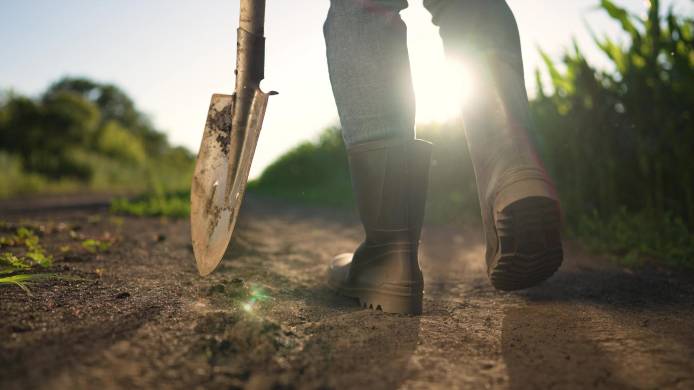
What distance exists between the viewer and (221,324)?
1027 millimetres

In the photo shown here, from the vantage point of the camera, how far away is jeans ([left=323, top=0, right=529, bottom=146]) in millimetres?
1390

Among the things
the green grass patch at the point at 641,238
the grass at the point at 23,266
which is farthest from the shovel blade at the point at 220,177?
the green grass patch at the point at 641,238

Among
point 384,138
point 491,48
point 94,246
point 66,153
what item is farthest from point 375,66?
point 66,153

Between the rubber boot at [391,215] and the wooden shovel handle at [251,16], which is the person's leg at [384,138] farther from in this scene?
the wooden shovel handle at [251,16]

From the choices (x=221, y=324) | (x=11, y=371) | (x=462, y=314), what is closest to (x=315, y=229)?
(x=462, y=314)

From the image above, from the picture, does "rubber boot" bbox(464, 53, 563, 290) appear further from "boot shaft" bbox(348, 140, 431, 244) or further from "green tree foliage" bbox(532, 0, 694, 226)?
"green tree foliage" bbox(532, 0, 694, 226)

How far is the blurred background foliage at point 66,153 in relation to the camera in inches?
403

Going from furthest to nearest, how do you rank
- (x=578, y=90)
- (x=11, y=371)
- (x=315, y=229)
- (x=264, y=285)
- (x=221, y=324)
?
(x=315, y=229), (x=578, y=90), (x=264, y=285), (x=221, y=324), (x=11, y=371)

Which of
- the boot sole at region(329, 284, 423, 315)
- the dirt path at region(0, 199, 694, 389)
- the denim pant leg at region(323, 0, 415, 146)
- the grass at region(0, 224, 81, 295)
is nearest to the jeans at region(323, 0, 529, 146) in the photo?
the denim pant leg at region(323, 0, 415, 146)

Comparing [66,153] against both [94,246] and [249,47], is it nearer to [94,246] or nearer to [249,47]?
[94,246]

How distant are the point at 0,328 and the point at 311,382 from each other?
2.01 feet

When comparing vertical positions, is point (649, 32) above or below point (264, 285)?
above

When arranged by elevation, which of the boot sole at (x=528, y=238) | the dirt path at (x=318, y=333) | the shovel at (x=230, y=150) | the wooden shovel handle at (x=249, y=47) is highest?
the wooden shovel handle at (x=249, y=47)

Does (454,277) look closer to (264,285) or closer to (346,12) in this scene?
(264,285)
